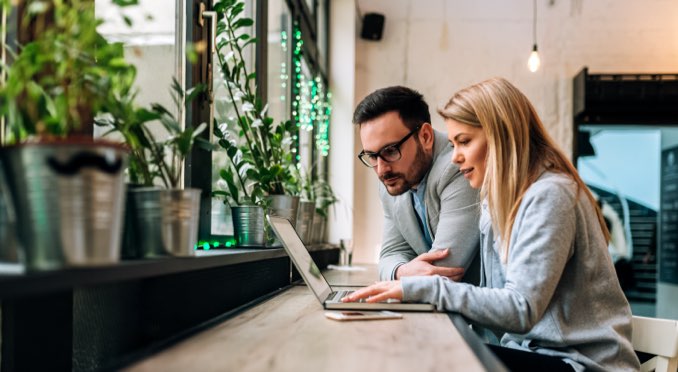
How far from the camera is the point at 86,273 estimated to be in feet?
2.62

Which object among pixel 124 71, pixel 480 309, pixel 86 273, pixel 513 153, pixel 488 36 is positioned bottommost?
pixel 480 309

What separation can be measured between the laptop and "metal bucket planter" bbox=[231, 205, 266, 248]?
13 centimetres

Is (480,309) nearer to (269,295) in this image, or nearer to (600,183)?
(269,295)

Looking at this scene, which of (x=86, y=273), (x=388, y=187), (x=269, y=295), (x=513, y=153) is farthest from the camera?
(x=388, y=187)

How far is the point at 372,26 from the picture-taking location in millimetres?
5902

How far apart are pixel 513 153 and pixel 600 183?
4413 millimetres

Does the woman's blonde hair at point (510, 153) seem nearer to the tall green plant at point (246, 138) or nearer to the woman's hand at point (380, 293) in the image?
the woman's hand at point (380, 293)

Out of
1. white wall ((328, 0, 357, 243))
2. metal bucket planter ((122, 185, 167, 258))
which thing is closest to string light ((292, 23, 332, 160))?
white wall ((328, 0, 357, 243))

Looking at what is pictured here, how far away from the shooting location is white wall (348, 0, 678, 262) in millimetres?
5789

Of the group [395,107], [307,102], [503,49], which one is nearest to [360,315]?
[395,107]

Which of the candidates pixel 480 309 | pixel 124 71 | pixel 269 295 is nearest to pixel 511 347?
pixel 480 309

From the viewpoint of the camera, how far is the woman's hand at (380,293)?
1607 mm

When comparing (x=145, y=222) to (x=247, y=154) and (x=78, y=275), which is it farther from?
(x=247, y=154)

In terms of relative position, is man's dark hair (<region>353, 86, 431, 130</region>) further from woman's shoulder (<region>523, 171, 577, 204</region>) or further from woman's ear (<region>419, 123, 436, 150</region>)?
woman's shoulder (<region>523, 171, 577, 204</region>)
